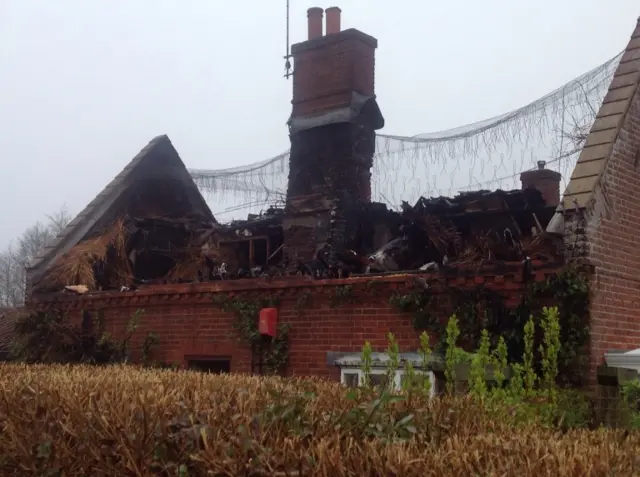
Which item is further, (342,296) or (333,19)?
(333,19)

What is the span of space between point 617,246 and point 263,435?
6.76 meters

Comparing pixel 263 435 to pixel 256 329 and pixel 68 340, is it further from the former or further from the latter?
pixel 68 340

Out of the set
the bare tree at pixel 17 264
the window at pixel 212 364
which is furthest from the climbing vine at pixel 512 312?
the bare tree at pixel 17 264

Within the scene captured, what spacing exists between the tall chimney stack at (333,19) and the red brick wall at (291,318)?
522 cm

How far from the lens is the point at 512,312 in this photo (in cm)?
839

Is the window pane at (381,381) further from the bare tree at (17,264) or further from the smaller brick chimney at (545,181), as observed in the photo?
the bare tree at (17,264)

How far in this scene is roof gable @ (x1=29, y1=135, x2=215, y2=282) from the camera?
14.8m

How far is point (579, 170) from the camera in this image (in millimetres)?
8922

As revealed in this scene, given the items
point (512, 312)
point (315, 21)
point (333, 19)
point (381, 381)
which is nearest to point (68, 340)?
point (315, 21)

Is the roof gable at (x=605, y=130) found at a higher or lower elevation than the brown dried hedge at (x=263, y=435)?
higher

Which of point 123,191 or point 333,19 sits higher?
point 333,19

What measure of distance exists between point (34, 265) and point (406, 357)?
8432mm

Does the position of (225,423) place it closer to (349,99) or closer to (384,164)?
(349,99)

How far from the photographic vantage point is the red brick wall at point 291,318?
30.6ft
